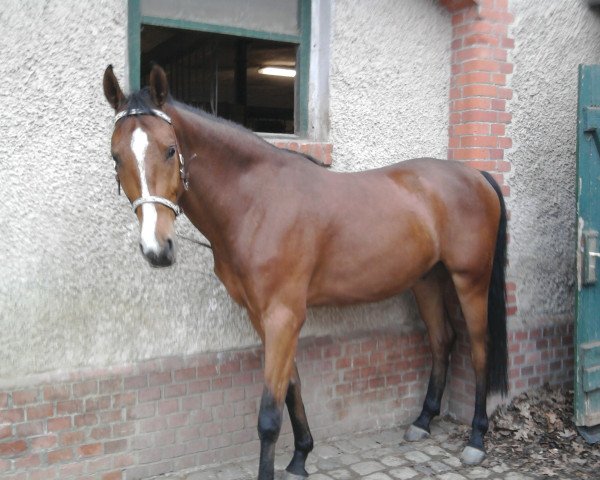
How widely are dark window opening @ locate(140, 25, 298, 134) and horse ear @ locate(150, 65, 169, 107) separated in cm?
312

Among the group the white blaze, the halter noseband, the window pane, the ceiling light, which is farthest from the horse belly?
the ceiling light

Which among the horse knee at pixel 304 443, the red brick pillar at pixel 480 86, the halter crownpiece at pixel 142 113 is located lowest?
the horse knee at pixel 304 443

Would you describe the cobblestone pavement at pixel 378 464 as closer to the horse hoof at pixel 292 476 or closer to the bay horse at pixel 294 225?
the horse hoof at pixel 292 476

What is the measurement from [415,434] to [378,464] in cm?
51

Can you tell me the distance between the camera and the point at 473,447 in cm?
392

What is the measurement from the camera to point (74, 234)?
3.31 metres

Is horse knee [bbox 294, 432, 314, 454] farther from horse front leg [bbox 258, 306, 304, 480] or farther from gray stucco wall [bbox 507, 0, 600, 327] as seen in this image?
gray stucco wall [bbox 507, 0, 600, 327]

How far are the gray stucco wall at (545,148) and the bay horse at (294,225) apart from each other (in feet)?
1.85

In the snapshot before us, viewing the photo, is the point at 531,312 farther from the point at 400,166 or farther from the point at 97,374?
the point at 97,374

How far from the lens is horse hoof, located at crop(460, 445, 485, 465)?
3.84 meters

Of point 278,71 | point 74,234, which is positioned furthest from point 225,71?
point 74,234

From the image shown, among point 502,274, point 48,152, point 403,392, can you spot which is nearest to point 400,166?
point 502,274

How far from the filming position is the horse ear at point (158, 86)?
8.77ft

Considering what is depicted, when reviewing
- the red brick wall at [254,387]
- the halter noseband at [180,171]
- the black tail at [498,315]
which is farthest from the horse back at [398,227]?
the halter noseband at [180,171]
